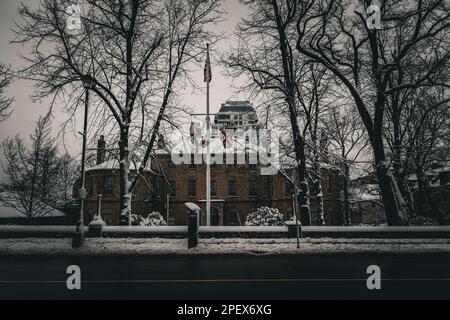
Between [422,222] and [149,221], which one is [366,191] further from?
[149,221]

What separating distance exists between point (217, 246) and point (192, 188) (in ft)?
83.0

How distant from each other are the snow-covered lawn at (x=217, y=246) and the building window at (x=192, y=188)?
931 inches

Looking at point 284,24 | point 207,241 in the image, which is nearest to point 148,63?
point 284,24

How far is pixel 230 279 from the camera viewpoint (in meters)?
8.60

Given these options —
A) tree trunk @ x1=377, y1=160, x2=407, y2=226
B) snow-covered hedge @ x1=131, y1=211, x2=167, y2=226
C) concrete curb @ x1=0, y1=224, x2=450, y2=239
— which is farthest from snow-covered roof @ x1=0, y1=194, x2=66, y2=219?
tree trunk @ x1=377, y1=160, x2=407, y2=226

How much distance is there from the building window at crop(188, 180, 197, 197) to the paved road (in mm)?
26667

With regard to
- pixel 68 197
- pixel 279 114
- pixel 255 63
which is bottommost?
pixel 68 197

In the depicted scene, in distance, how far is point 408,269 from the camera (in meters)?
10.0

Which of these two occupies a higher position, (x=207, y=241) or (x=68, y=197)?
(x=68, y=197)

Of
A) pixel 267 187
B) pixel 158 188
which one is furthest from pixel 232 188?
pixel 158 188

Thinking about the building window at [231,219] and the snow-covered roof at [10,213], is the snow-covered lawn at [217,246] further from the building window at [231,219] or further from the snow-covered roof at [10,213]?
the building window at [231,219]
